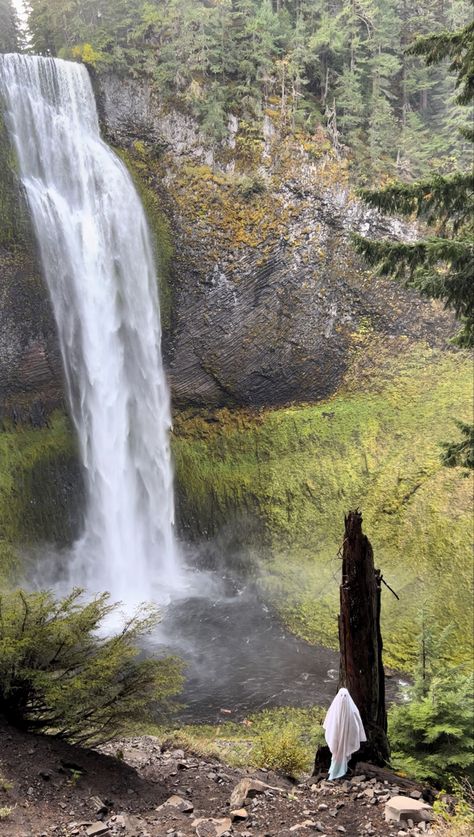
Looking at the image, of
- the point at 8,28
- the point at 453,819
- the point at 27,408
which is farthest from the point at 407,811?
the point at 8,28

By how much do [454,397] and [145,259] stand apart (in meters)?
10.4

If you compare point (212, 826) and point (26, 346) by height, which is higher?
point (26, 346)

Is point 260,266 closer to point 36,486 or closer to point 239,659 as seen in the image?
point 36,486

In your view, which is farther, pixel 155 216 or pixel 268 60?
pixel 268 60

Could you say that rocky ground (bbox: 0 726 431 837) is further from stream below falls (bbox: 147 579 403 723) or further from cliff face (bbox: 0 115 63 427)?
cliff face (bbox: 0 115 63 427)

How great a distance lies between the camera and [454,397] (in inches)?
686

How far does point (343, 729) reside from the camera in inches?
231

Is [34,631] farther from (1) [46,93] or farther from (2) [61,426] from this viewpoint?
(1) [46,93]

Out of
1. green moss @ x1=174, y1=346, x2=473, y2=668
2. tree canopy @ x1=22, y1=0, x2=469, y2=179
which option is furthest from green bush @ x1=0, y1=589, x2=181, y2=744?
tree canopy @ x1=22, y1=0, x2=469, y2=179

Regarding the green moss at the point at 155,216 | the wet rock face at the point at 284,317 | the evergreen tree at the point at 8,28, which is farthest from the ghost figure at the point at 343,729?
the evergreen tree at the point at 8,28

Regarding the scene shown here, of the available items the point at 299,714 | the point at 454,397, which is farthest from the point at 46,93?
the point at 299,714

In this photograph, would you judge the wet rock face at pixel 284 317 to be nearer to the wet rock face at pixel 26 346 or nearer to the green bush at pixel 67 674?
the wet rock face at pixel 26 346

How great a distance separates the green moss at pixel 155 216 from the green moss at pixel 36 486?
518 cm

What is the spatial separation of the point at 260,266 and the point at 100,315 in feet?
17.7
